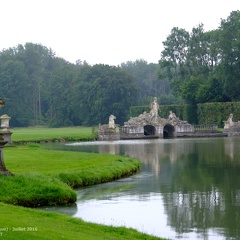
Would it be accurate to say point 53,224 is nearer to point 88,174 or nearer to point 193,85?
point 88,174

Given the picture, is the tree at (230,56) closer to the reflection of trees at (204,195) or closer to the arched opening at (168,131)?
the arched opening at (168,131)

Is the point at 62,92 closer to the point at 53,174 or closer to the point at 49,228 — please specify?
the point at 53,174

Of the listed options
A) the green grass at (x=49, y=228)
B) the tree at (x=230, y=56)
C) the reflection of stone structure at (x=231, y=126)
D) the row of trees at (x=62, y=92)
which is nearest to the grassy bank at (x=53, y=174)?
the green grass at (x=49, y=228)

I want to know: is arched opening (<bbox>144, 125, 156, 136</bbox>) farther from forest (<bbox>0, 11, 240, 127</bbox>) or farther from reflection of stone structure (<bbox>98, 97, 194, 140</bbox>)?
forest (<bbox>0, 11, 240, 127</bbox>)

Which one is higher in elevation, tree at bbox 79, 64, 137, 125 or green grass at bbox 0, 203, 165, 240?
tree at bbox 79, 64, 137, 125

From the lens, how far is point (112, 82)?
353 feet

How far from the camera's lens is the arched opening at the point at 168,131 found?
78.8 meters

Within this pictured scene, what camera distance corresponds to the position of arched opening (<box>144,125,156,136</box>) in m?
78.6

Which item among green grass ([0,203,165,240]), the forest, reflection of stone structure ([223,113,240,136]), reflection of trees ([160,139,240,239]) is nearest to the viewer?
green grass ([0,203,165,240])

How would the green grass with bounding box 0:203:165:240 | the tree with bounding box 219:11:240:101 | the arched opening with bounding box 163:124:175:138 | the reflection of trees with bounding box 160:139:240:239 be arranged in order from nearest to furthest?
the green grass with bounding box 0:203:165:240 < the reflection of trees with bounding box 160:139:240:239 < the arched opening with bounding box 163:124:175:138 < the tree with bounding box 219:11:240:101

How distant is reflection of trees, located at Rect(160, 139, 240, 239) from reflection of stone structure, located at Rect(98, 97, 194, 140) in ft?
120

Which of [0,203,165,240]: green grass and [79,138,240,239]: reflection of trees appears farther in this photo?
[79,138,240,239]: reflection of trees

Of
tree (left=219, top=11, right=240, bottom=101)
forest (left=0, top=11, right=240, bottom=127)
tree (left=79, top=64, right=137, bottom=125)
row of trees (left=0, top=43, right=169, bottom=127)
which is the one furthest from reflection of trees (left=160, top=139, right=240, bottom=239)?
row of trees (left=0, top=43, right=169, bottom=127)

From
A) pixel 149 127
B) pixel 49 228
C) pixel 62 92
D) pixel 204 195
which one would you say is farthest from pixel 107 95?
pixel 49 228
